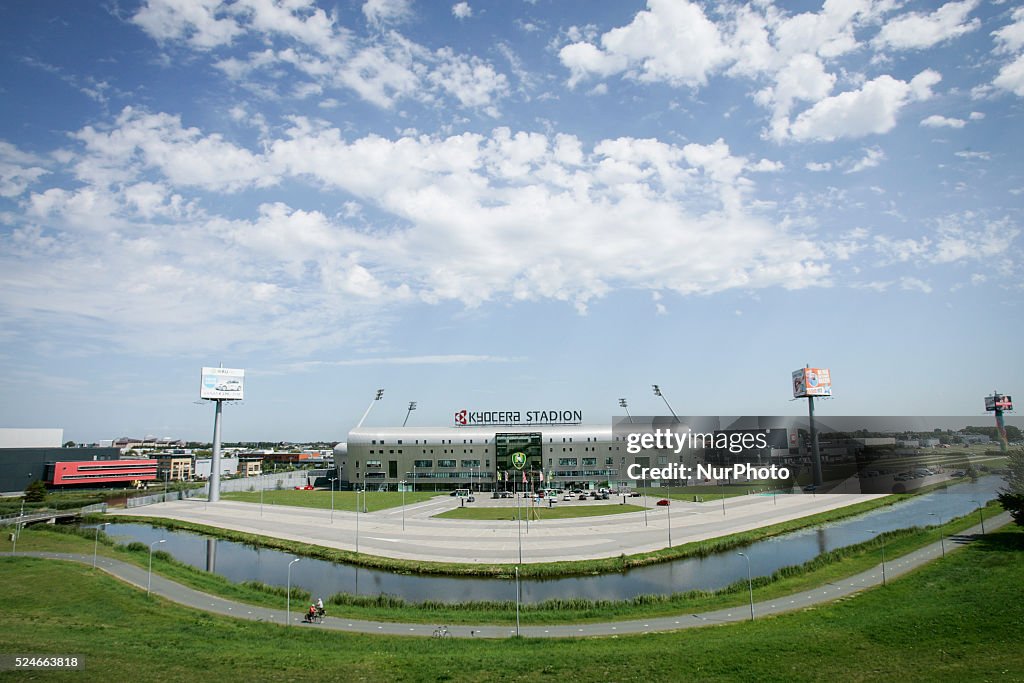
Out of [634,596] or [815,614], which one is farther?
[634,596]

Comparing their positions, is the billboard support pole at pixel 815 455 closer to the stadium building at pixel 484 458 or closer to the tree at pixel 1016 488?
the stadium building at pixel 484 458

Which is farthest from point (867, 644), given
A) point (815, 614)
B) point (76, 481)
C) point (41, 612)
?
point (76, 481)

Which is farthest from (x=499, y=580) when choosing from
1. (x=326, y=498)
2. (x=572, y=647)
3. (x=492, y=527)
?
(x=326, y=498)

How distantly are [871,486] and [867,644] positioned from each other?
106 metres

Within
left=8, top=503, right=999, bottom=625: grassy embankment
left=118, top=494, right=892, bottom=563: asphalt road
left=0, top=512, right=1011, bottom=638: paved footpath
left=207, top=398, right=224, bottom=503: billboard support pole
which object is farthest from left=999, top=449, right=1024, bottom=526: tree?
left=207, top=398, right=224, bottom=503: billboard support pole

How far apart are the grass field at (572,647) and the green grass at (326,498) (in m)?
53.8

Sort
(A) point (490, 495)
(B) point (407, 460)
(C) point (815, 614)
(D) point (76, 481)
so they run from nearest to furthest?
(C) point (815, 614) < (A) point (490, 495) < (B) point (407, 460) < (D) point (76, 481)

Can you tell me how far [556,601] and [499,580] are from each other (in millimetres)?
9510

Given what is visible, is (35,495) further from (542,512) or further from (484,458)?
(542,512)

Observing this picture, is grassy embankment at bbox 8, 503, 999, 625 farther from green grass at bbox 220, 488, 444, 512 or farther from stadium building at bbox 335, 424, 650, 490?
stadium building at bbox 335, 424, 650, 490

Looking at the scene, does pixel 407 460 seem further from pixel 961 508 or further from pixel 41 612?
pixel 961 508

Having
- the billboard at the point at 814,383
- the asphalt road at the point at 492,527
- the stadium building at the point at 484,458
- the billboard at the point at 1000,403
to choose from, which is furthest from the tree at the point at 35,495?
the billboard at the point at 1000,403

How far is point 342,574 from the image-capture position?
50562 mm

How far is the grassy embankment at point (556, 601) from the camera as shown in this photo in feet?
122
